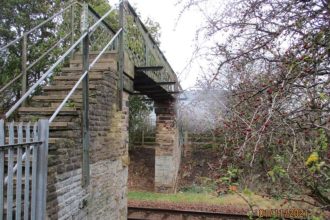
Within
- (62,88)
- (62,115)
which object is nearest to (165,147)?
(62,88)

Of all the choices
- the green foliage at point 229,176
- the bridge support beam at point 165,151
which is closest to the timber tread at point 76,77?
the green foliage at point 229,176

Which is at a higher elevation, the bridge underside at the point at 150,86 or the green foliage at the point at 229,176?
the bridge underside at the point at 150,86

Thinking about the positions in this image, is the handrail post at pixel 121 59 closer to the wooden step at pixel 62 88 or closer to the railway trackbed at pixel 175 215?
the wooden step at pixel 62 88

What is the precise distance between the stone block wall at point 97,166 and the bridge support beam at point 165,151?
7011 mm

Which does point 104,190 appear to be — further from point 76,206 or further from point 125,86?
point 125,86

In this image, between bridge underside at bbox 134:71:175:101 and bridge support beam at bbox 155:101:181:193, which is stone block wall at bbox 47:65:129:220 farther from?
bridge support beam at bbox 155:101:181:193

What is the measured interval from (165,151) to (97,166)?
902cm

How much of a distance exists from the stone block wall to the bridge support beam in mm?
7011

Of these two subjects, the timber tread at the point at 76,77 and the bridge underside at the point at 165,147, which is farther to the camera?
the bridge underside at the point at 165,147

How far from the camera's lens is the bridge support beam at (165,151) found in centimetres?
1484

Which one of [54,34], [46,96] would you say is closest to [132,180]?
[54,34]

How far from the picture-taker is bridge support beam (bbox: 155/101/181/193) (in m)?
14.8

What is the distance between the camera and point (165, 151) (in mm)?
15008

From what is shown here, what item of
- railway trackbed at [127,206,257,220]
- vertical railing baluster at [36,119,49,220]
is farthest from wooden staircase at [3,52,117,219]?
railway trackbed at [127,206,257,220]
